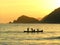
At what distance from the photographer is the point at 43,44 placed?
51.2 m

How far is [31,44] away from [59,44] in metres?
5.04

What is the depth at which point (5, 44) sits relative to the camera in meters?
51.6

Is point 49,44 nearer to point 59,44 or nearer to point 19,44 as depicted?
point 59,44

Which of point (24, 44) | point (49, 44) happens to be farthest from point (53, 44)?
point (24, 44)

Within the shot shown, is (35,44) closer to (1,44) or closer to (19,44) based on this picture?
(19,44)

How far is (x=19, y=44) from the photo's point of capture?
52000 millimetres

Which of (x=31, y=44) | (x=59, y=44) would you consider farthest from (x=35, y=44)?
(x=59, y=44)

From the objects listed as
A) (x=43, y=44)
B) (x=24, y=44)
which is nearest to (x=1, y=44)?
(x=24, y=44)

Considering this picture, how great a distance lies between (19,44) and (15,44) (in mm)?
721

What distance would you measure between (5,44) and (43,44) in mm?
6779

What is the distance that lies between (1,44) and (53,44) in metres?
9.30

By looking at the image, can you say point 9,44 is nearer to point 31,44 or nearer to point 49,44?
point 31,44

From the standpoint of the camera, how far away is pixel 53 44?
51.9 m

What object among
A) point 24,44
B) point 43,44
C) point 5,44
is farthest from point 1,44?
point 43,44
